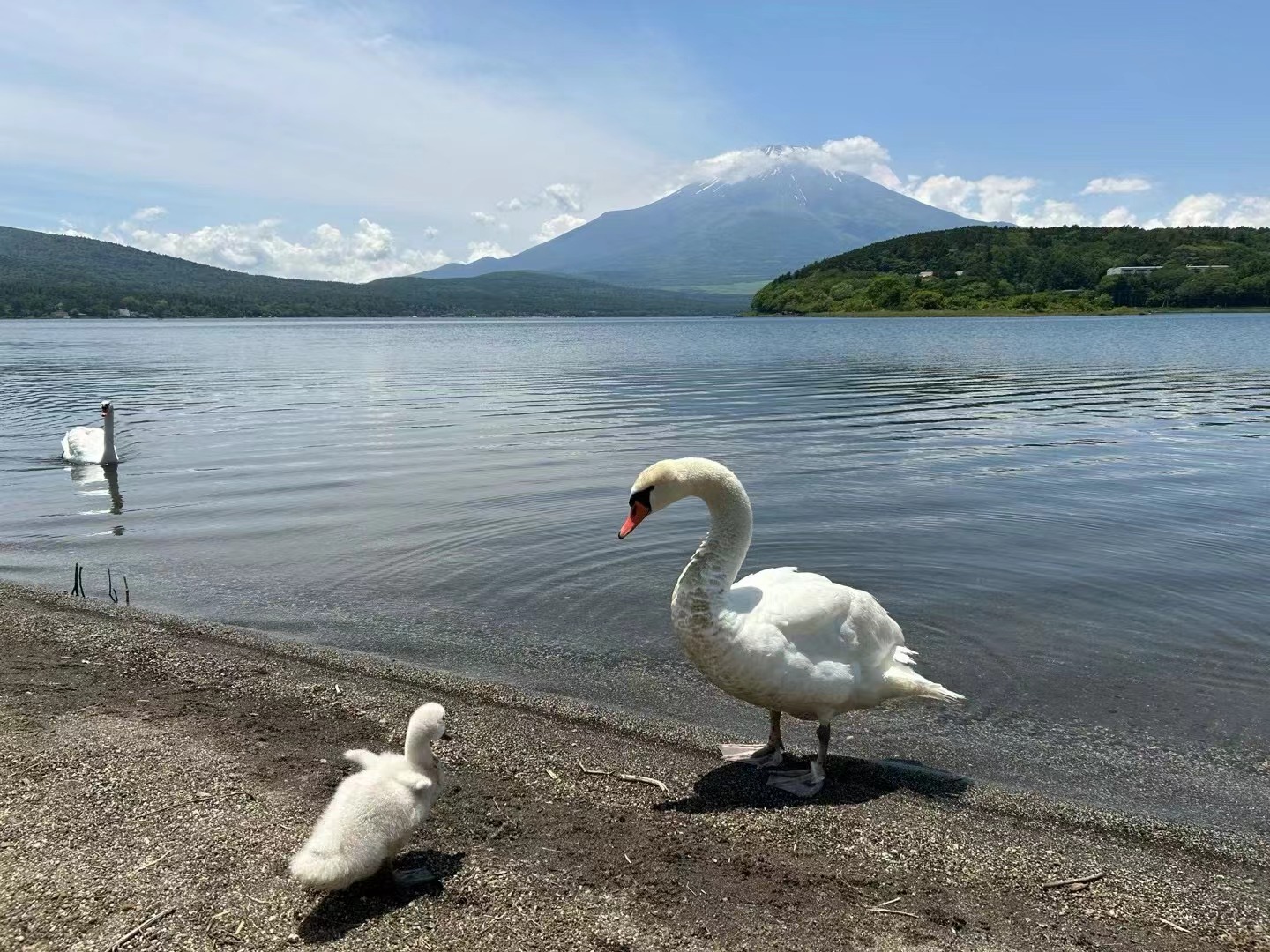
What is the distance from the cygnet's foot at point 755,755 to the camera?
7.01 m

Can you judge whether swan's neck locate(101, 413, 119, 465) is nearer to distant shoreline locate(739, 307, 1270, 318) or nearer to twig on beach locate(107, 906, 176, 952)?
twig on beach locate(107, 906, 176, 952)

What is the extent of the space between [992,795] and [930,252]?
645ft

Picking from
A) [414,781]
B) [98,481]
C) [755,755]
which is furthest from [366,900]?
[98,481]

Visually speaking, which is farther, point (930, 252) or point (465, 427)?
point (930, 252)

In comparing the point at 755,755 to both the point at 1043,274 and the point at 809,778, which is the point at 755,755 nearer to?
the point at 809,778

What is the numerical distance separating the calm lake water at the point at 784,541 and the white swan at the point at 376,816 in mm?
3298

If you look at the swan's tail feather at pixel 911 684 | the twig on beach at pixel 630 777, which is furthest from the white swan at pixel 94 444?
the swan's tail feather at pixel 911 684

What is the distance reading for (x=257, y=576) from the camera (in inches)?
494

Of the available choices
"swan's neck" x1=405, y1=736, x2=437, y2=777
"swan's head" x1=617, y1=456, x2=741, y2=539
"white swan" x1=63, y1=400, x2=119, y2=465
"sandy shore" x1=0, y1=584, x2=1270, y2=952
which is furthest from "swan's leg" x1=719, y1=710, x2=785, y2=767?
"white swan" x1=63, y1=400, x2=119, y2=465

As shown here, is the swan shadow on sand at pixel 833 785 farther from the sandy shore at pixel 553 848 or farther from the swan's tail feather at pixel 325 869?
the swan's tail feather at pixel 325 869

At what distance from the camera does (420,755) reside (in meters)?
5.46

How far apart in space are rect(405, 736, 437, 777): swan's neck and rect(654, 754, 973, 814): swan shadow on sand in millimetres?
1604

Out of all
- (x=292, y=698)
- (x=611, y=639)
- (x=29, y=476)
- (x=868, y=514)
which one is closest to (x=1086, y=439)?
(x=868, y=514)

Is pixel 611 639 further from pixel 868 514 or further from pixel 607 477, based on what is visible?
pixel 607 477
